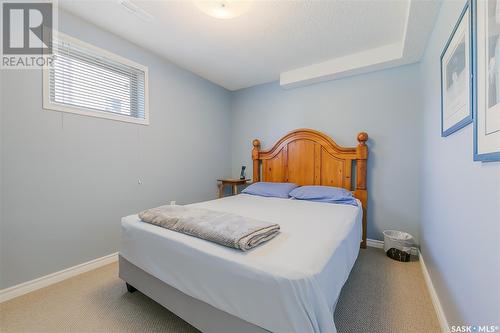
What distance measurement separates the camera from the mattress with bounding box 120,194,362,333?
918mm

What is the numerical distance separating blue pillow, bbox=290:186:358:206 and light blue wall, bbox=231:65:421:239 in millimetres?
579

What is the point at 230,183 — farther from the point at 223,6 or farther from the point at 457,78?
the point at 457,78

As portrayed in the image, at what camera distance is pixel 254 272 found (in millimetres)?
998

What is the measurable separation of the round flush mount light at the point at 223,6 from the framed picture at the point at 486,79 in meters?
1.39

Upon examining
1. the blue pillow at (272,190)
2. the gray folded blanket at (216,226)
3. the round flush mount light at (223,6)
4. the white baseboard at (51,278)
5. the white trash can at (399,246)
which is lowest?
the white baseboard at (51,278)

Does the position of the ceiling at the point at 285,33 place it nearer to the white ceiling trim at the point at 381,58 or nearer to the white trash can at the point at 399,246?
the white ceiling trim at the point at 381,58

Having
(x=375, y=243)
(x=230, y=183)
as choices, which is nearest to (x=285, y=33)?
(x=230, y=183)

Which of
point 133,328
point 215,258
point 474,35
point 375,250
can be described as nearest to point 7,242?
point 133,328

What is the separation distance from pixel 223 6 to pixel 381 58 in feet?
6.48

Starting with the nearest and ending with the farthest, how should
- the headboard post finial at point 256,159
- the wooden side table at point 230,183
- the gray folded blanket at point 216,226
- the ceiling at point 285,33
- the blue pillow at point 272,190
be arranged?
1. the gray folded blanket at point 216,226
2. the ceiling at point 285,33
3. the blue pillow at point 272,190
4. the wooden side table at point 230,183
5. the headboard post finial at point 256,159

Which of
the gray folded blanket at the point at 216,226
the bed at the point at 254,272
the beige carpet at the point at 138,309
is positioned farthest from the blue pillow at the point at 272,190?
the gray folded blanket at the point at 216,226

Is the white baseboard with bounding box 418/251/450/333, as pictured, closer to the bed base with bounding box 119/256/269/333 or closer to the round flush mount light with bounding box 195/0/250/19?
the bed base with bounding box 119/256/269/333

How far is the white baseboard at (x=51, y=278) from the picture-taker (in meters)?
1.70

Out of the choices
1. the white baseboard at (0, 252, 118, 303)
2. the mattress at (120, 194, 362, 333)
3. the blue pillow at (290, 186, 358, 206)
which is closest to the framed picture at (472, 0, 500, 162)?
the mattress at (120, 194, 362, 333)
